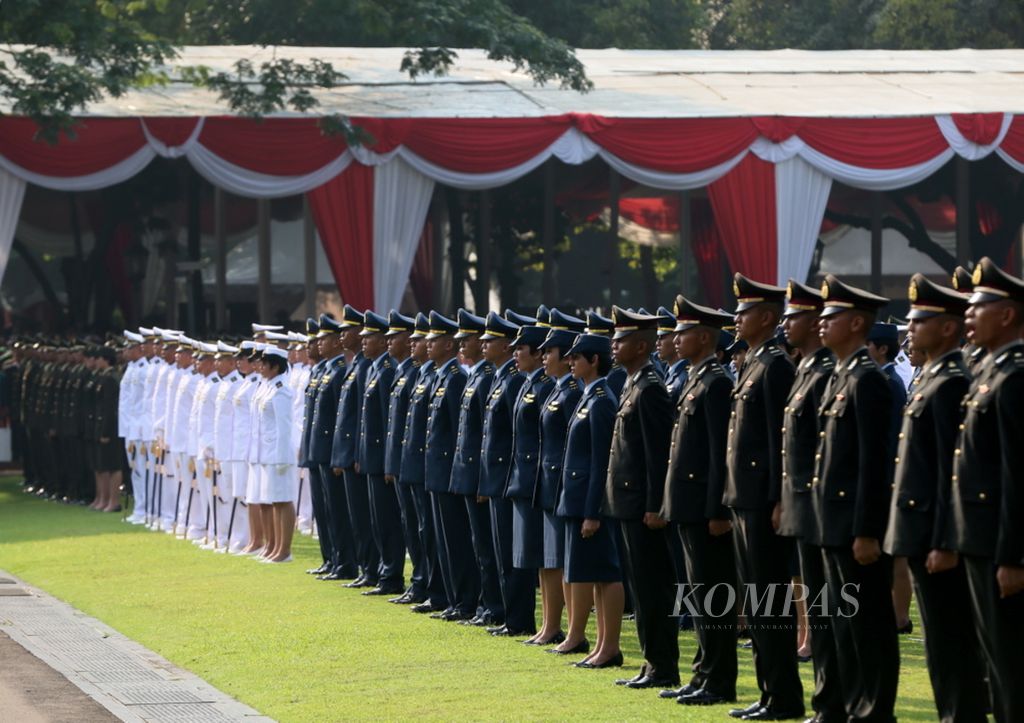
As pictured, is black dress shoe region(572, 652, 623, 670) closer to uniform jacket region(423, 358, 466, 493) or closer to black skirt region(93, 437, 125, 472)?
uniform jacket region(423, 358, 466, 493)

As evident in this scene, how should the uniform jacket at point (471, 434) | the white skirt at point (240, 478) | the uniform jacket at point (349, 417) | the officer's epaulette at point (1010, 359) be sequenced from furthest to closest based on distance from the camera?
the white skirt at point (240, 478) → the uniform jacket at point (349, 417) → the uniform jacket at point (471, 434) → the officer's epaulette at point (1010, 359)

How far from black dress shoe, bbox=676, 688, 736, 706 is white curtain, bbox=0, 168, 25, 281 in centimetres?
1532

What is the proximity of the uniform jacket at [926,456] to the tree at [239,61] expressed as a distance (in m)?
16.6

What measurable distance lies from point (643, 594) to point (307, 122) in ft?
50.8

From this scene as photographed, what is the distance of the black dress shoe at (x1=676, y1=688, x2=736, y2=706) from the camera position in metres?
8.71

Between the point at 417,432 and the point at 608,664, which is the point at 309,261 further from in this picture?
the point at 608,664

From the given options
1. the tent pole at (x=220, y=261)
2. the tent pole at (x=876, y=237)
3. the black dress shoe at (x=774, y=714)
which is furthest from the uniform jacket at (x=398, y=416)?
the tent pole at (x=876, y=237)

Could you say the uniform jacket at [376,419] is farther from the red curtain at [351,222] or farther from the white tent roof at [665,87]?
the white tent roof at [665,87]

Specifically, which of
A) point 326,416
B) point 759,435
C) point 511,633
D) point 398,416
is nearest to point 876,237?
point 326,416

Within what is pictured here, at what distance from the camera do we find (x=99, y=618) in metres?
12.5

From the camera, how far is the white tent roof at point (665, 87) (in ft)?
80.6

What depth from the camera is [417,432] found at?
12500 mm

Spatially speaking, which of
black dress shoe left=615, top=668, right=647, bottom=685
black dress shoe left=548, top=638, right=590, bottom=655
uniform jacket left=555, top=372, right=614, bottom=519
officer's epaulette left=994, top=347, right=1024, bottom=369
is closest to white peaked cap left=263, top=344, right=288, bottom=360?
black dress shoe left=548, top=638, right=590, bottom=655

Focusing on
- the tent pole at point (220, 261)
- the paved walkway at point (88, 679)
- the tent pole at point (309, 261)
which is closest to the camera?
the paved walkway at point (88, 679)
